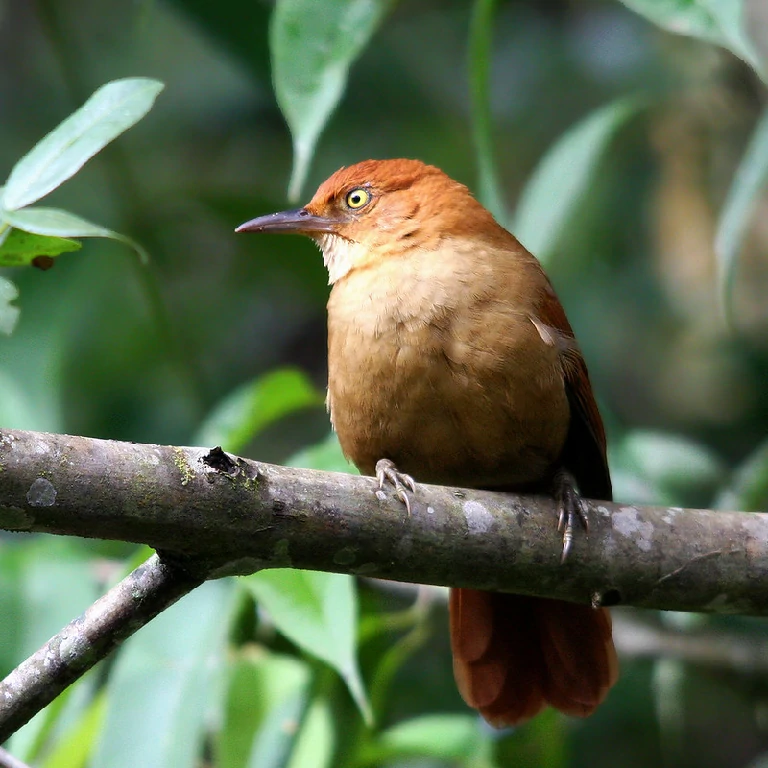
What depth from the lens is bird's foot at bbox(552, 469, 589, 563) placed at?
268 centimetres

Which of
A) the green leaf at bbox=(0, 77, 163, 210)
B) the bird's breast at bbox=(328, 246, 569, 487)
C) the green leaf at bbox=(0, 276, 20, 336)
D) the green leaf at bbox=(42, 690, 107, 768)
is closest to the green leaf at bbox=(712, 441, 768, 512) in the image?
the bird's breast at bbox=(328, 246, 569, 487)

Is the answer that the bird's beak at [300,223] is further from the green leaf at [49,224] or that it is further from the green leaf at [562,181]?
the green leaf at [49,224]

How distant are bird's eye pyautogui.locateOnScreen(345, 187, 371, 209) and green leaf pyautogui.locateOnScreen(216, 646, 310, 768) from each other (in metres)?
1.46

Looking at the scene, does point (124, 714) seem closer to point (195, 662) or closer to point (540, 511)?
point (195, 662)

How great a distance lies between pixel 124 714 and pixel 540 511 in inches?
52.1

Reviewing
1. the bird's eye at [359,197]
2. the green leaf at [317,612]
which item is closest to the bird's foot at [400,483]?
the green leaf at [317,612]

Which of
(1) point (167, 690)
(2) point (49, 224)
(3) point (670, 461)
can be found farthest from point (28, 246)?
(3) point (670, 461)

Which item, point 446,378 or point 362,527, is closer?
point 362,527

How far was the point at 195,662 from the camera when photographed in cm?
330

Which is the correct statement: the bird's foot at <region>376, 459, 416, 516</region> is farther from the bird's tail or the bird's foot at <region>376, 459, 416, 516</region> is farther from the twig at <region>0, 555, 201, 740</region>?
the bird's tail

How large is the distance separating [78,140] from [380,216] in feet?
4.66

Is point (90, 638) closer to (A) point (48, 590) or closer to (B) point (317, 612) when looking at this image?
(B) point (317, 612)

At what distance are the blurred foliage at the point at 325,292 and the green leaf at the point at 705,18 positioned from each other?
11 millimetres

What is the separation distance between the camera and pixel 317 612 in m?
2.98
